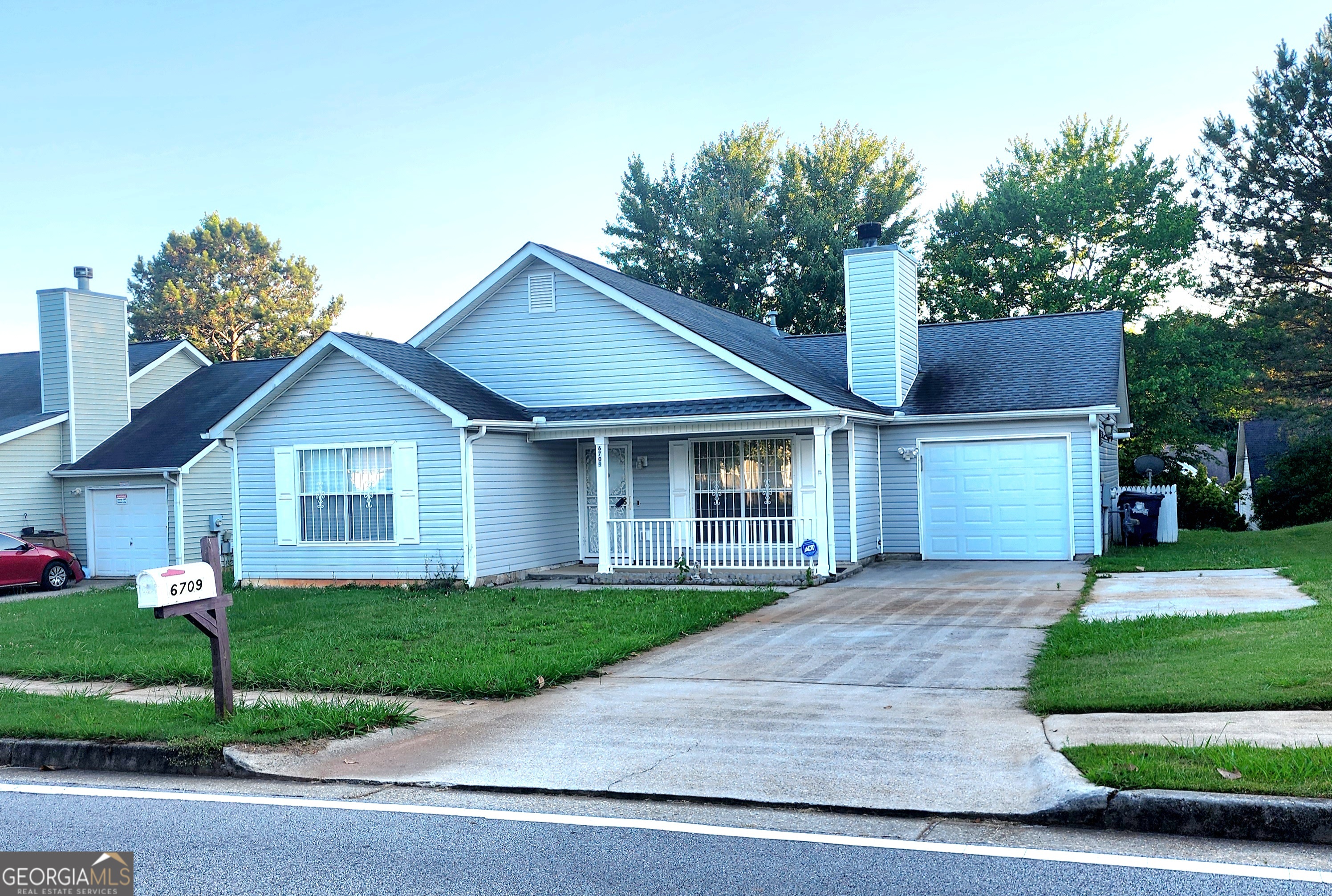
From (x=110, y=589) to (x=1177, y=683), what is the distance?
18.2m

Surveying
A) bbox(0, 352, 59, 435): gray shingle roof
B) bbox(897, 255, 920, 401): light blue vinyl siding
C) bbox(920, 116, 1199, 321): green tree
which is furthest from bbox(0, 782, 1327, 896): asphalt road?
bbox(920, 116, 1199, 321): green tree

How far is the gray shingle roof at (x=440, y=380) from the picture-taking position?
17500 millimetres

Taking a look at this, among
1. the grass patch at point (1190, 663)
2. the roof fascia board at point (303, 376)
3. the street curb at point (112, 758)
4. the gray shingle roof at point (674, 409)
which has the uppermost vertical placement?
the roof fascia board at point (303, 376)

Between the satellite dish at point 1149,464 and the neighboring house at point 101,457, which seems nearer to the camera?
the neighboring house at point 101,457

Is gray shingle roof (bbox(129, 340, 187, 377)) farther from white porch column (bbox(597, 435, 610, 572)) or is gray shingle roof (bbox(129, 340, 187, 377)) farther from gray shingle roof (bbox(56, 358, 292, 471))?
white porch column (bbox(597, 435, 610, 572))

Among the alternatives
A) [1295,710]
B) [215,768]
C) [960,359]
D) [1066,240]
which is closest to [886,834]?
[1295,710]

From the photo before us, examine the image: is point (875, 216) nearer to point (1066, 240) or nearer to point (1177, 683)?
point (1066, 240)

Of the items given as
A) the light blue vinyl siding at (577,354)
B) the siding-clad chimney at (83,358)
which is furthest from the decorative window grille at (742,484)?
the siding-clad chimney at (83,358)

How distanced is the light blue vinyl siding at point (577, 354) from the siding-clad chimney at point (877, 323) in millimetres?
3462

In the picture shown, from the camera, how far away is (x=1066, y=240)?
37.5m

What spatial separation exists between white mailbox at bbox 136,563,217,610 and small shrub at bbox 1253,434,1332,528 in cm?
3104

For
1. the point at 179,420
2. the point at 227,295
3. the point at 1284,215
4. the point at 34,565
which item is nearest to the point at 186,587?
the point at 34,565

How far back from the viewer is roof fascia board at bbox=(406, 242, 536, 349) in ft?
62.6

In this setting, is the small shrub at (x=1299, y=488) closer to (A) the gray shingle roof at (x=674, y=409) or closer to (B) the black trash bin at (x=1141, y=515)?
(B) the black trash bin at (x=1141, y=515)
